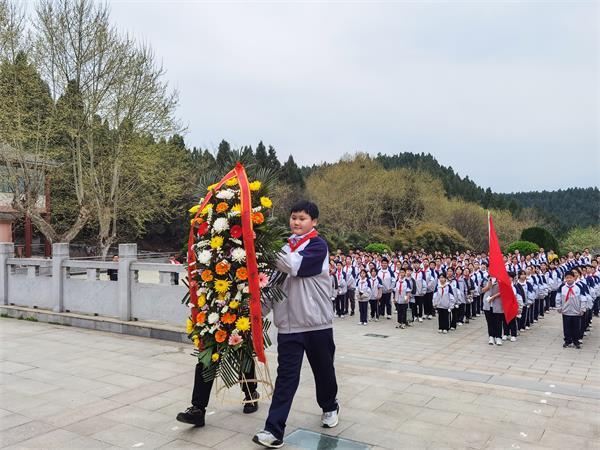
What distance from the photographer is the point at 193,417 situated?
181 inches

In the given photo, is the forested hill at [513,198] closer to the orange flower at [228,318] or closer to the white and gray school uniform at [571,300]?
the white and gray school uniform at [571,300]

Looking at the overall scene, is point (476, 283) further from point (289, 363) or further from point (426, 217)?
point (426, 217)

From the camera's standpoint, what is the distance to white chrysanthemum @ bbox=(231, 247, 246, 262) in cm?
426

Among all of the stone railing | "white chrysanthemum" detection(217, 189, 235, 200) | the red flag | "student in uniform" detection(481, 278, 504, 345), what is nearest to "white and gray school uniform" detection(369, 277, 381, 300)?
"student in uniform" detection(481, 278, 504, 345)

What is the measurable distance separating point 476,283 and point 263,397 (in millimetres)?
10845

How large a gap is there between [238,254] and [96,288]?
753 cm

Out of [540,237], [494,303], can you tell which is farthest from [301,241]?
[540,237]

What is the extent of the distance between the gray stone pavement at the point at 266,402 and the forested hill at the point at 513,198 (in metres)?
46.1

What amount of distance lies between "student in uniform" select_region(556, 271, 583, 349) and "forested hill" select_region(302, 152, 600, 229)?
4139 centimetres

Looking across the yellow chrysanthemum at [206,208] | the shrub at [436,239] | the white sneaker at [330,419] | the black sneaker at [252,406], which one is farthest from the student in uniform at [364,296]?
the shrub at [436,239]

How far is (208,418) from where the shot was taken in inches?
192

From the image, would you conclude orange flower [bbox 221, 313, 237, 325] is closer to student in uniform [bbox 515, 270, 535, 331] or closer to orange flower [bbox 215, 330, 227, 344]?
orange flower [bbox 215, 330, 227, 344]

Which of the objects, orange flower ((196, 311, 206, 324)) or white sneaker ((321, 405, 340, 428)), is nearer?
orange flower ((196, 311, 206, 324))

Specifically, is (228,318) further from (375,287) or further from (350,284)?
(350,284)
